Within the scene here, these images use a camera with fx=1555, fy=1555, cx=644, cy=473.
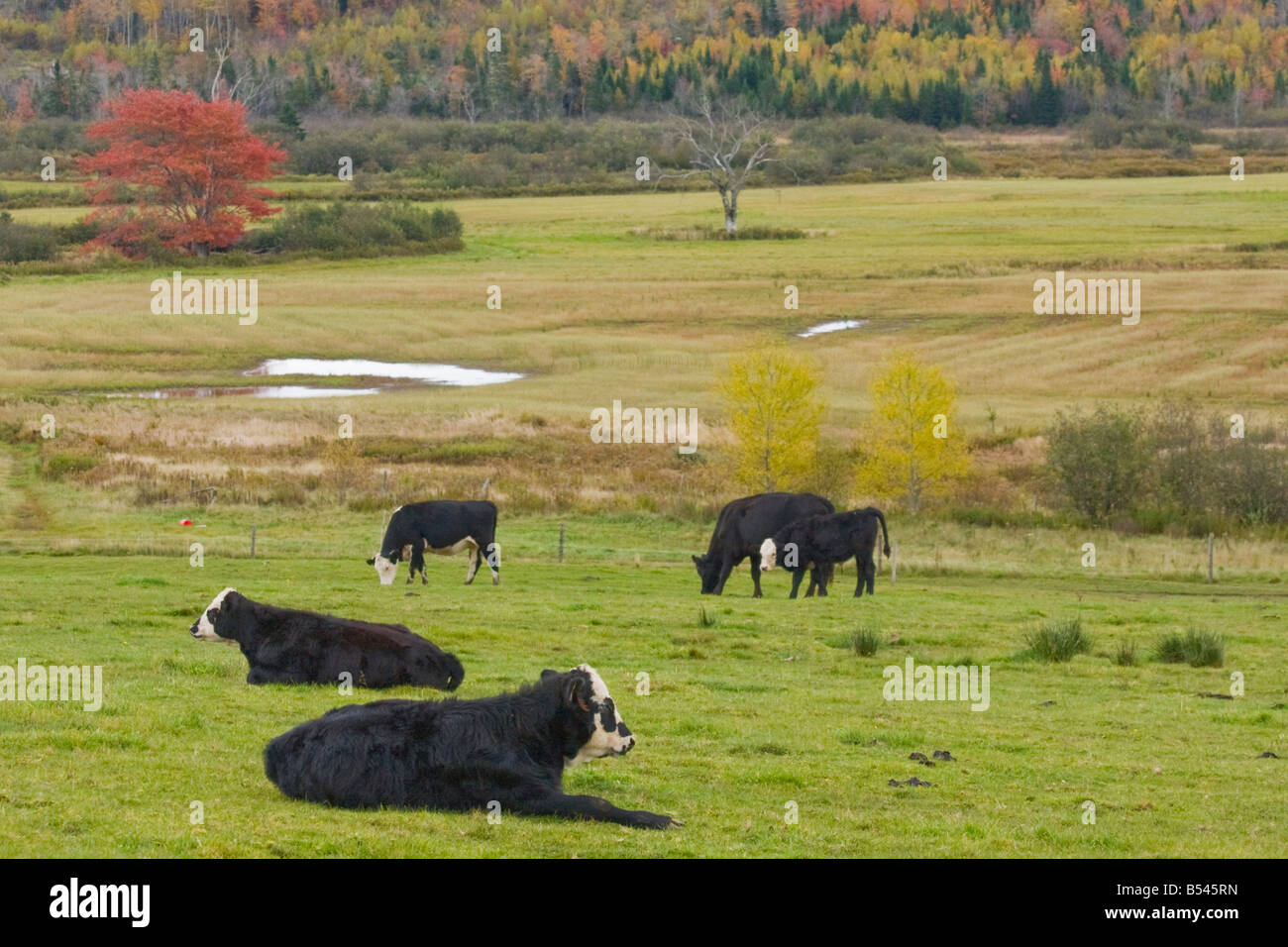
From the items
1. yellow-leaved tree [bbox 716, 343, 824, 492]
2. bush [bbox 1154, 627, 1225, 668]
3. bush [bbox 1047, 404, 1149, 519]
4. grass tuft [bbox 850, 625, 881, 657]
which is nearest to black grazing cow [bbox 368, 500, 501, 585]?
grass tuft [bbox 850, 625, 881, 657]

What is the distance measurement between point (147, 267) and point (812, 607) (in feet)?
280

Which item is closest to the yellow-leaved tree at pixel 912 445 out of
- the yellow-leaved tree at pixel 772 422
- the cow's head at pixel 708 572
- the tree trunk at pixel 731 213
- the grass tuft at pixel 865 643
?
the yellow-leaved tree at pixel 772 422

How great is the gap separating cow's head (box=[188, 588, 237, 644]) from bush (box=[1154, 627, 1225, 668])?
480 inches

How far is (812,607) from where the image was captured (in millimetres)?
25781

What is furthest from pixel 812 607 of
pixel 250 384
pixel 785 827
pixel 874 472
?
pixel 250 384

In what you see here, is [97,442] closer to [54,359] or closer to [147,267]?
[54,359]

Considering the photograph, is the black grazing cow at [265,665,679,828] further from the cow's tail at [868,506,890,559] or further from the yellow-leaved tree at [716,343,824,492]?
the yellow-leaved tree at [716,343,824,492]

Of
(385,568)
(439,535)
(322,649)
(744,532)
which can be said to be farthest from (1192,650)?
(385,568)

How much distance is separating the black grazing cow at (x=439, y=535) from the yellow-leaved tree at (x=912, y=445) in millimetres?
18209

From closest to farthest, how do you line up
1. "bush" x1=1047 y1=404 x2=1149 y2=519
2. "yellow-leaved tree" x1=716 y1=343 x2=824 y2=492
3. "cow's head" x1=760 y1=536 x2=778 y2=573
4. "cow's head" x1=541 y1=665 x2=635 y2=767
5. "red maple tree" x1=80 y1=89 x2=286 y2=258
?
1. "cow's head" x1=541 y1=665 x2=635 y2=767
2. "cow's head" x1=760 y1=536 x2=778 y2=573
3. "bush" x1=1047 y1=404 x2=1149 y2=519
4. "yellow-leaved tree" x1=716 y1=343 x2=824 y2=492
5. "red maple tree" x1=80 y1=89 x2=286 y2=258

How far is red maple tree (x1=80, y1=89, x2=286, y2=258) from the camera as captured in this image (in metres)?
108

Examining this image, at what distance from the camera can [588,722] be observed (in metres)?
11.0

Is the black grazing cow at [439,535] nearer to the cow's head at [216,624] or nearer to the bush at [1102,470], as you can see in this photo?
the cow's head at [216,624]

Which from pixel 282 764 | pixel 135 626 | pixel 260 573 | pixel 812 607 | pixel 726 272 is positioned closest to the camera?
pixel 282 764
